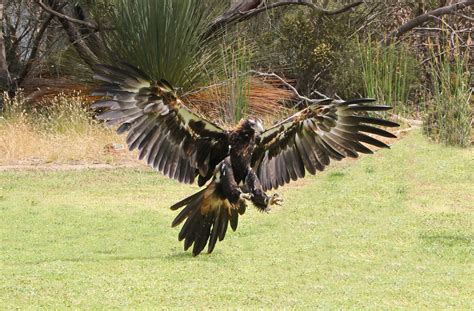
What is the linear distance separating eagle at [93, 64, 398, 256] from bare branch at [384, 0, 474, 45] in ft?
33.1

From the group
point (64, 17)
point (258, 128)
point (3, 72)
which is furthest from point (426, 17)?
point (258, 128)

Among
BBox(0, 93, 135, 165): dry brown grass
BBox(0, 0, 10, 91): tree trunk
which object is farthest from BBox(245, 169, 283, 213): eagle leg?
BBox(0, 0, 10, 91): tree trunk

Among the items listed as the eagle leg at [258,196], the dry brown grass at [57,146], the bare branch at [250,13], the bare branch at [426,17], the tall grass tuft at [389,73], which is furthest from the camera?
the bare branch at [426,17]

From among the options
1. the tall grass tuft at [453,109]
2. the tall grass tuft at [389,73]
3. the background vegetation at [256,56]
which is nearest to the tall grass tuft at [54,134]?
the background vegetation at [256,56]

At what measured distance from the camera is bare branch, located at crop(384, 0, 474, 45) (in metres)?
17.6

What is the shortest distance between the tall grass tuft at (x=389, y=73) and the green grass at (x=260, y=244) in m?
2.44

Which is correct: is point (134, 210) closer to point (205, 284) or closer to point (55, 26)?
point (205, 284)

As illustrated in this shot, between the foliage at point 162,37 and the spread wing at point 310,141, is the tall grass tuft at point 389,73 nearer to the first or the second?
the foliage at point 162,37

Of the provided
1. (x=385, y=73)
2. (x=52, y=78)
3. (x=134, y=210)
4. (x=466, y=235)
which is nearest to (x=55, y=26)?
(x=52, y=78)

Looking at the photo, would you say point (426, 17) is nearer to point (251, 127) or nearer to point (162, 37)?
point (162, 37)

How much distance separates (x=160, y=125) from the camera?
727 centimetres

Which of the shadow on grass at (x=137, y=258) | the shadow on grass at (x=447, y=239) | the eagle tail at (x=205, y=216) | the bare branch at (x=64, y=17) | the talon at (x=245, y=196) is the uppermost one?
the bare branch at (x=64, y=17)

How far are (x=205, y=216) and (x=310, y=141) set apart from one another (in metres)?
1.05

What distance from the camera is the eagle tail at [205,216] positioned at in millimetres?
7313
